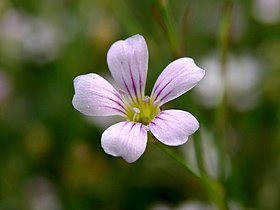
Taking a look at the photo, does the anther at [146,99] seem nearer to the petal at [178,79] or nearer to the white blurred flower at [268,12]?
the petal at [178,79]

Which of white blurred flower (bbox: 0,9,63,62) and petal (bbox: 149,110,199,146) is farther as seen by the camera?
white blurred flower (bbox: 0,9,63,62)

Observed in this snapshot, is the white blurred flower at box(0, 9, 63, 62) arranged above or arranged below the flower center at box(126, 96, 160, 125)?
below

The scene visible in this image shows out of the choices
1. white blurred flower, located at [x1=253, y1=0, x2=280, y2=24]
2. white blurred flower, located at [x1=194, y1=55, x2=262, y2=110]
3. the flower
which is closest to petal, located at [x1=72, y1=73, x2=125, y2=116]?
the flower

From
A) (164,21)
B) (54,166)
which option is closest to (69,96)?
(54,166)

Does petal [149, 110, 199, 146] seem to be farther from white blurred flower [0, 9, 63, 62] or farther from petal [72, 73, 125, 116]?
white blurred flower [0, 9, 63, 62]

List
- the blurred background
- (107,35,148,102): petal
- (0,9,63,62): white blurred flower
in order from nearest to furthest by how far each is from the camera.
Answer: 1. (107,35,148,102): petal
2. the blurred background
3. (0,9,63,62): white blurred flower

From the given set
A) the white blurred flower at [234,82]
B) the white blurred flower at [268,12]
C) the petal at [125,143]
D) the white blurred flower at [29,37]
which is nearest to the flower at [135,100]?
the petal at [125,143]

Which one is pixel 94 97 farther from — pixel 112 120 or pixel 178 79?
pixel 112 120
